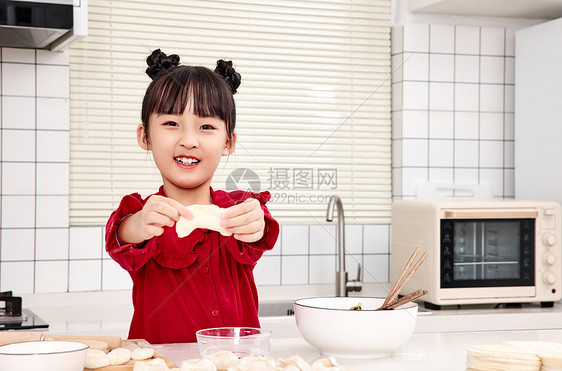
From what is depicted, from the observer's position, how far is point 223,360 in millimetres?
798

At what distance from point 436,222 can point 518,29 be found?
86 centimetres

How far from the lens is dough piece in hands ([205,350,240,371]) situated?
0.80 metres

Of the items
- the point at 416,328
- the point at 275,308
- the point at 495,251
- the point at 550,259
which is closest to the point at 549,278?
the point at 550,259

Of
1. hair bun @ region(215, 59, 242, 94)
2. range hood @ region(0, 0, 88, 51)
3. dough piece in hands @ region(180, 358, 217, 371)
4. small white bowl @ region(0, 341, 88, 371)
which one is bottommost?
dough piece in hands @ region(180, 358, 217, 371)

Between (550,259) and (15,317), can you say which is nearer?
(15,317)

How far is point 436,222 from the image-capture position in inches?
74.0

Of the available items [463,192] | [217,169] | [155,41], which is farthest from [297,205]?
[463,192]

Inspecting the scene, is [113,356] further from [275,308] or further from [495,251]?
[495,251]

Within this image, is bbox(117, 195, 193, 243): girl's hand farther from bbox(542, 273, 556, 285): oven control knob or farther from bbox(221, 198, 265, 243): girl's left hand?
bbox(542, 273, 556, 285): oven control knob

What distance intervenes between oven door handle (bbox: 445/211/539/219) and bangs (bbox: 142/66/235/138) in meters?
0.95

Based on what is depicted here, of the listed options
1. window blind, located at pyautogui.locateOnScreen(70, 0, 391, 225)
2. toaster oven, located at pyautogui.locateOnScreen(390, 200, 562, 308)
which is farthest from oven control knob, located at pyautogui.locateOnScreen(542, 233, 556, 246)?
window blind, located at pyautogui.locateOnScreen(70, 0, 391, 225)

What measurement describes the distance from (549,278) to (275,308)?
79 cm

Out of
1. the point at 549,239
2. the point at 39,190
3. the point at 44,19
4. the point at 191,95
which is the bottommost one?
the point at 549,239

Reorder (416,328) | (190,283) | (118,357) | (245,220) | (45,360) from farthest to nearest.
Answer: (416,328)
(190,283)
(245,220)
(118,357)
(45,360)
